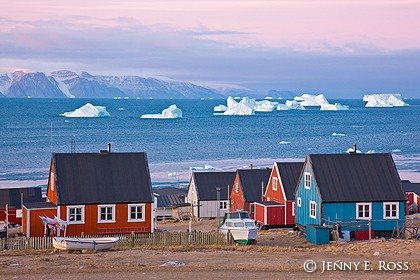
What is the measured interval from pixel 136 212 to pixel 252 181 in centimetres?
1452

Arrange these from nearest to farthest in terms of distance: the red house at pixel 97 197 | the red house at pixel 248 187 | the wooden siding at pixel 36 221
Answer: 1. the wooden siding at pixel 36 221
2. the red house at pixel 97 197
3. the red house at pixel 248 187

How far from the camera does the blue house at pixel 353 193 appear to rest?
41.6 m

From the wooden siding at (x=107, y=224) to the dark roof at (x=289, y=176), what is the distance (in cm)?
1041

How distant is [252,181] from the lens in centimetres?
5394

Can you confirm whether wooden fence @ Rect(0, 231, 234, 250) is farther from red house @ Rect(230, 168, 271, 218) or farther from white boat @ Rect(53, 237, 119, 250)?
red house @ Rect(230, 168, 271, 218)

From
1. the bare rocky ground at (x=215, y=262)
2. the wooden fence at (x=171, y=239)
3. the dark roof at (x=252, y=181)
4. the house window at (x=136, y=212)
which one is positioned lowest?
the bare rocky ground at (x=215, y=262)

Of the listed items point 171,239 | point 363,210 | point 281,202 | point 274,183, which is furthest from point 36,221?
point 363,210

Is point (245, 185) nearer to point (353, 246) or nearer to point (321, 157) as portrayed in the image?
point (321, 157)


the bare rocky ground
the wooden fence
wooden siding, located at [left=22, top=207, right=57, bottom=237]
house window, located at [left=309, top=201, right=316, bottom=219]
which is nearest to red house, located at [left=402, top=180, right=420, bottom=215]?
house window, located at [left=309, top=201, right=316, bottom=219]

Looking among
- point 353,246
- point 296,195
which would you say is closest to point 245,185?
point 296,195

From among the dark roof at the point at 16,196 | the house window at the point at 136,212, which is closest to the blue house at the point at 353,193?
the house window at the point at 136,212

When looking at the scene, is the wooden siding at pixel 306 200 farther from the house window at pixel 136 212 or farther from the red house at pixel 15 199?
the red house at pixel 15 199

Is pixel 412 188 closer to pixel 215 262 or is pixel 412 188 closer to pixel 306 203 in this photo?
pixel 306 203

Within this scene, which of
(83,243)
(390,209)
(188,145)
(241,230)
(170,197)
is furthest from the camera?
(188,145)
